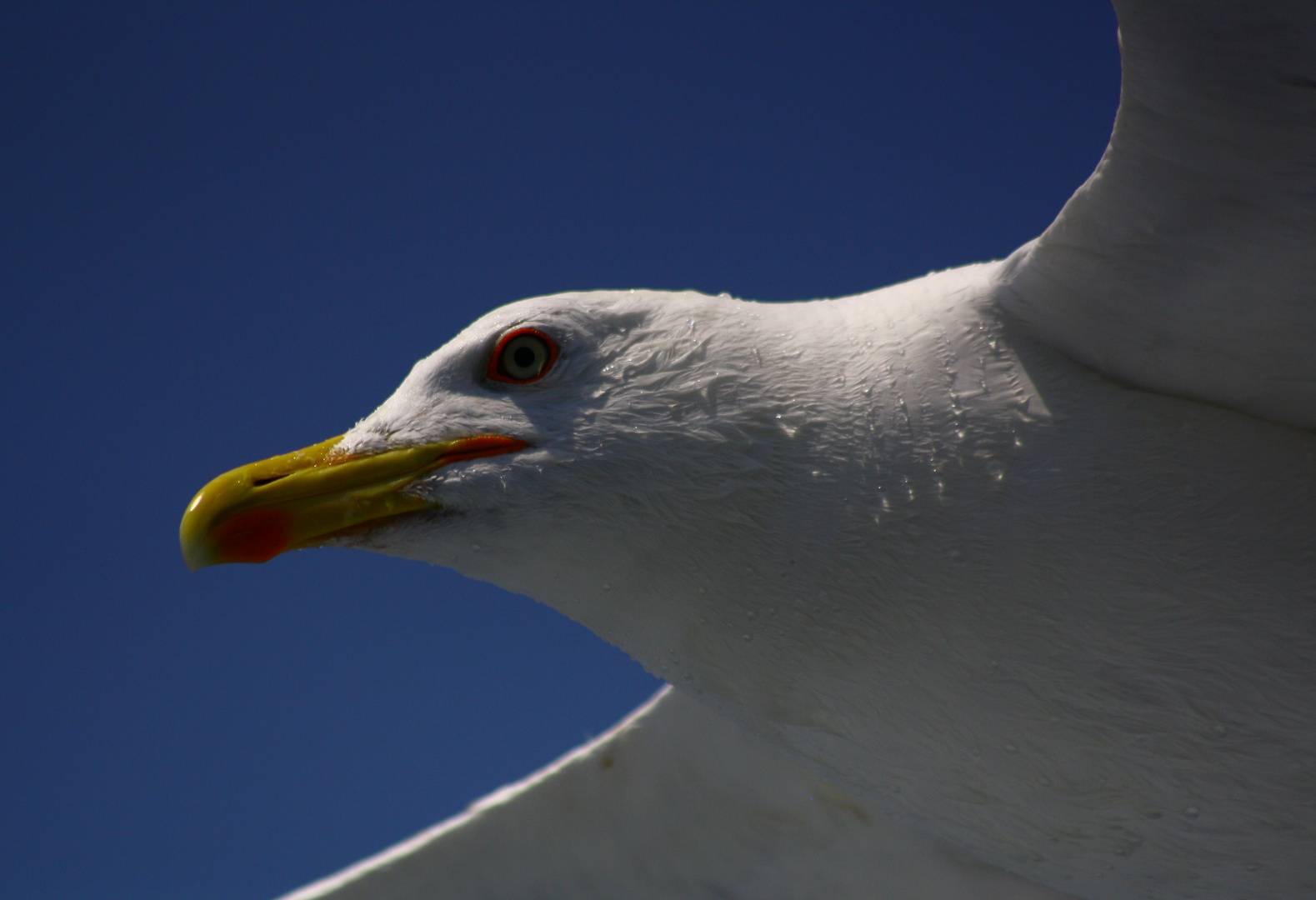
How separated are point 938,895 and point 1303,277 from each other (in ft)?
9.94

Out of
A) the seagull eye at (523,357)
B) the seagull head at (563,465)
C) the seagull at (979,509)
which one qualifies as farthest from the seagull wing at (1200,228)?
the seagull eye at (523,357)

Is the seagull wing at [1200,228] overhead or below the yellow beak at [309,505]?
overhead

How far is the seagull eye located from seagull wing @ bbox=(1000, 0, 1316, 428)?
1.08 m

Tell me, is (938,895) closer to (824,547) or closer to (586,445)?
(824,547)

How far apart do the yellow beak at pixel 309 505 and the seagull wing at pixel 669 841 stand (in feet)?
6.37

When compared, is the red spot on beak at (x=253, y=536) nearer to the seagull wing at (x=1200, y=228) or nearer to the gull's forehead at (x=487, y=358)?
the gull's forehead at (x=487, y=358)

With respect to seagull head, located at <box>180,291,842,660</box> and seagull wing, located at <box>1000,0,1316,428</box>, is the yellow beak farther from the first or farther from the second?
seagull wing, located at <box>1000,0,1316,428</box>

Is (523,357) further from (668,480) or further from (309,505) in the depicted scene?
(309,505)

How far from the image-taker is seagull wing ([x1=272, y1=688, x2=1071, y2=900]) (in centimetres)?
404

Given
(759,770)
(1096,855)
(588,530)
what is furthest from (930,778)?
(759,770)

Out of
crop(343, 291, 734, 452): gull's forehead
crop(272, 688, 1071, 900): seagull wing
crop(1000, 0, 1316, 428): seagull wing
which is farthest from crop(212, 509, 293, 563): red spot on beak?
crop(272, 688, 1071, 900): seagull wing

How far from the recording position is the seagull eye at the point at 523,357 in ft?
8.04

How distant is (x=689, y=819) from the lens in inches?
164

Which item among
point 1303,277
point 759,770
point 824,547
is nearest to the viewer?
point 1303,277
